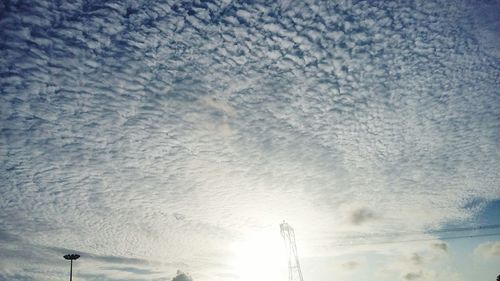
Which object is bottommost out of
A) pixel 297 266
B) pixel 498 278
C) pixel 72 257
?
pixel 498 278

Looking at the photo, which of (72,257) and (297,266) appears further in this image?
(297,266)

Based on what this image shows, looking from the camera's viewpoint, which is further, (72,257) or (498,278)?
(498,278)

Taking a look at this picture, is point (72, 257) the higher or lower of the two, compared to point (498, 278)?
higher

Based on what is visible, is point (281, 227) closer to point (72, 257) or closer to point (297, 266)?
point (297, 266)

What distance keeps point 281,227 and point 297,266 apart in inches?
337

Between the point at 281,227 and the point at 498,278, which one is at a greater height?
the point at 281,227

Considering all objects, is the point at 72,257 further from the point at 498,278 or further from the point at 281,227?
the point at 498,278

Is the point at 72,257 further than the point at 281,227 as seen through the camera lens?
No

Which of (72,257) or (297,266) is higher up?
(72,257)

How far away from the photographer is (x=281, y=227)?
75375mm

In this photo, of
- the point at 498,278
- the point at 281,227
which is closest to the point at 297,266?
the point at 281,227

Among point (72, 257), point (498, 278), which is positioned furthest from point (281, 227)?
point (498, 278)

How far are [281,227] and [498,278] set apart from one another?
44788 mm

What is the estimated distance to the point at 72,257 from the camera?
59.3 m
